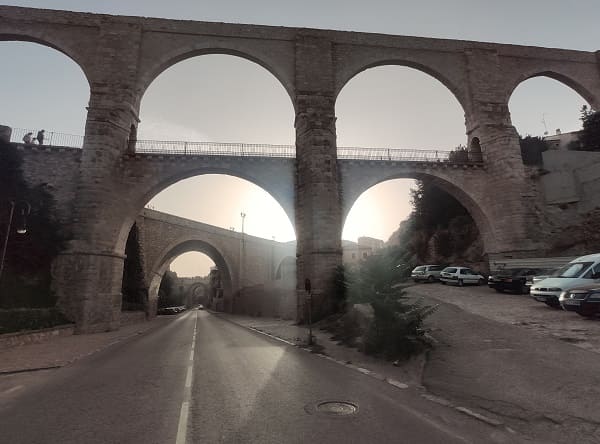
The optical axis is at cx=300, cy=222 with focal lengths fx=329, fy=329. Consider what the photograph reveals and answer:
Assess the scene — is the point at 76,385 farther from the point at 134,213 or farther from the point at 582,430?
the point at 134,213

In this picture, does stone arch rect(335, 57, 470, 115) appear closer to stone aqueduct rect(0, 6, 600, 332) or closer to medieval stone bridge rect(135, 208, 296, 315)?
stone aqueduct rect(0, 6, 600, 332)

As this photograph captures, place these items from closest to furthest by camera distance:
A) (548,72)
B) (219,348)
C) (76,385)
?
(76,385) → (219,348) → (548,72)

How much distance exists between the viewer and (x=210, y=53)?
2361 centimetres

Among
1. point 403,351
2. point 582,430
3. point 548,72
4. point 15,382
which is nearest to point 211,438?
point 582,430

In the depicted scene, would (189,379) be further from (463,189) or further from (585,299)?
(463,189)

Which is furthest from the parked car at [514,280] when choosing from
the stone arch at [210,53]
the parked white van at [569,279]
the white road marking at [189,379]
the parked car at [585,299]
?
the white road marking at [189,379]

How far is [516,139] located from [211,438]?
26.9m

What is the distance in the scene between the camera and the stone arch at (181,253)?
3594 centimetres

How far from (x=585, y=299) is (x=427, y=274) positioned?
644 inches

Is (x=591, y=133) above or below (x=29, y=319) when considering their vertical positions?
above

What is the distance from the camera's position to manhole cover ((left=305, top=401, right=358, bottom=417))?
4645 millimetres

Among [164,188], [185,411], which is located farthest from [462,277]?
[185,411]

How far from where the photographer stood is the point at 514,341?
8.12 metres

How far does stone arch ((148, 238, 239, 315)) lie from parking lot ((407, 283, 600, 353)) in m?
29.6
